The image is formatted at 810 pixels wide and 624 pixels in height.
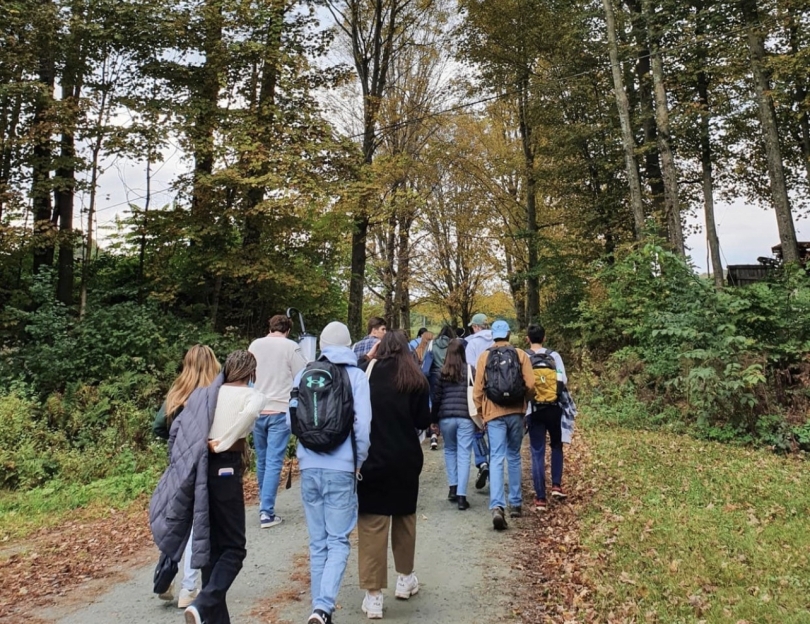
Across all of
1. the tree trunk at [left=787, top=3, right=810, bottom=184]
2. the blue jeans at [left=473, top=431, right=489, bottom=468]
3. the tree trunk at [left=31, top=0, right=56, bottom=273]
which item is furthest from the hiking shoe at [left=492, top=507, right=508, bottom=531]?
the tree trunk at [left=787, top=3, right=810, bottom=184]

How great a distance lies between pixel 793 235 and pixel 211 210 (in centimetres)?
1456

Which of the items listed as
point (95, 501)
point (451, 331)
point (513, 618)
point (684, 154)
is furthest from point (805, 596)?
point (684, 154)

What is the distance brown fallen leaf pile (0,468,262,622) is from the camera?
521 centimetres

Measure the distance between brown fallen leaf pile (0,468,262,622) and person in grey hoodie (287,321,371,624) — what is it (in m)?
2.12

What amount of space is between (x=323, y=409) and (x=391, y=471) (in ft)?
2.40

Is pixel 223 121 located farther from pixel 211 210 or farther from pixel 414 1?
pixel 414 1

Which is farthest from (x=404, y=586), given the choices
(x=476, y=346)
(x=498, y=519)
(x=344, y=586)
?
(x=476, y=346)

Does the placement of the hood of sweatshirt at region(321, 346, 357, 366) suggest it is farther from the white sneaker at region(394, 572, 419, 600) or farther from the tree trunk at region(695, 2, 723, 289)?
the tree trunk at region(695, 2, 723, 289)

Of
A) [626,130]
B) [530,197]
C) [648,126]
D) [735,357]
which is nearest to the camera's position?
[735,357]

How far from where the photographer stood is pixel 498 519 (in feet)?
20.1

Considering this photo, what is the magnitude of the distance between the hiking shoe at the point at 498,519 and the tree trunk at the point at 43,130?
39.2 feet

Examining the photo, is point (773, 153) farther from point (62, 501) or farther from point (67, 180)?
point (67, 180)

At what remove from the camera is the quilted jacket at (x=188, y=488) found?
375 cm

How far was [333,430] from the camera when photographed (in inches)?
156
